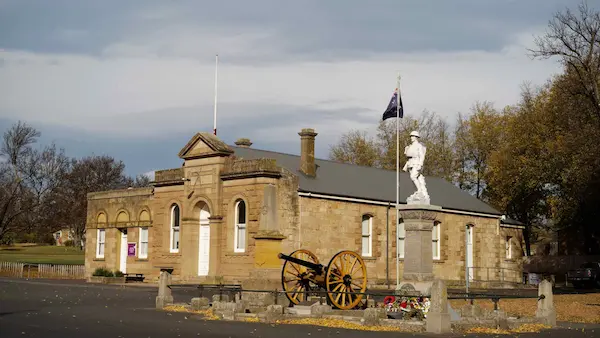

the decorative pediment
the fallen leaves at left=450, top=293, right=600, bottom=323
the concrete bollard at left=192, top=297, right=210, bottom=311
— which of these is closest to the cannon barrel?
the concrete bollard at left=192, top=297, right=210, bottom=311

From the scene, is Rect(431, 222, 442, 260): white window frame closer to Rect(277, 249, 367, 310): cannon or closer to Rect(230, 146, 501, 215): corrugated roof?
Rect(230, 146, 501, 215): corrugated roof

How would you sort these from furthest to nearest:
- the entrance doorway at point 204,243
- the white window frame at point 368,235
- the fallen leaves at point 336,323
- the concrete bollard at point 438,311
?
the white window frame at point 368,235
the entrance doorway at point 204,243
the fallen leaves at point 336,323
the concrete bollard at point 438,311

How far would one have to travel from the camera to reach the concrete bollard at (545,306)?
2128cm

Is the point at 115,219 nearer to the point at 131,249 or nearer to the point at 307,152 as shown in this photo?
the point at 131,249

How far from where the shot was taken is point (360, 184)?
42.8 meters

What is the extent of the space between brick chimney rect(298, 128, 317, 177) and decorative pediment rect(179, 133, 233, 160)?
13.3 feet

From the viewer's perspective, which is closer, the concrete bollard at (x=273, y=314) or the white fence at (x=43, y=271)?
the concrete bollard at (x=273, y=314)

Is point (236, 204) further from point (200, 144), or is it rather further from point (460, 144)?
point (460, 144)

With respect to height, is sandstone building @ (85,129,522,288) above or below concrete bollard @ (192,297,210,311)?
above

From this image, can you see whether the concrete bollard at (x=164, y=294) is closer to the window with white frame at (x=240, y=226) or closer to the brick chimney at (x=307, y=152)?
the window with white frame at (x=240, y=226)

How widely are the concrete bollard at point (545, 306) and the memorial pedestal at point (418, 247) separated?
3062 millimetres

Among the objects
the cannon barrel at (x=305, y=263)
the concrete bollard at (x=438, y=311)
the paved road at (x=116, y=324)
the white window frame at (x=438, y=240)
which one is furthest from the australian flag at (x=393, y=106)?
the concrete bollard at (x=438, y=311)

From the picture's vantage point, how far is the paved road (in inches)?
685

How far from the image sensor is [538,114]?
5247cm
